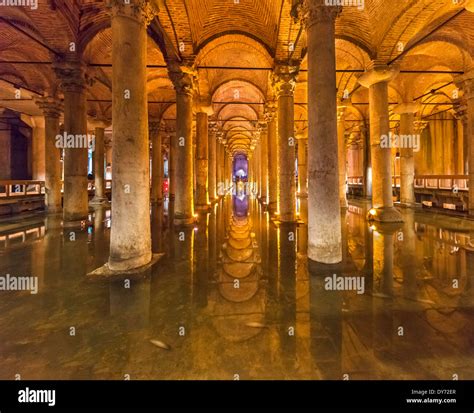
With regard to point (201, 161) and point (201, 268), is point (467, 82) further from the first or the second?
point (201, 268)

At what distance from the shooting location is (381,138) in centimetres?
1099

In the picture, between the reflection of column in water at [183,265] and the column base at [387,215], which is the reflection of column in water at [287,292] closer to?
the reflection of column in water at [183,265]

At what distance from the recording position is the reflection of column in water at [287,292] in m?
2.90

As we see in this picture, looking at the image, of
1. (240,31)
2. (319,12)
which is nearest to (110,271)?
(319,12)

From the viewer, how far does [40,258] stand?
6.43 m

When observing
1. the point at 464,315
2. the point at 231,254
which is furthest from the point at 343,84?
the point at 464,315

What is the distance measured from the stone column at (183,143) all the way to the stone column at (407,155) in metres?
13.1

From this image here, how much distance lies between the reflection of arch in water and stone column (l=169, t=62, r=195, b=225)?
4.06m

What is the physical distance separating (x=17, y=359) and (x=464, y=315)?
18.4 feet

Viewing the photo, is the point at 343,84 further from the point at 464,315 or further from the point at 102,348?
the point at 102,348

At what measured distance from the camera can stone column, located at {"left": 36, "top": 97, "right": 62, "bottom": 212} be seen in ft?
46.0

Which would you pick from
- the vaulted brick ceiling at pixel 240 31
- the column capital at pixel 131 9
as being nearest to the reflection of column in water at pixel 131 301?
the column capital at pixel 131 9

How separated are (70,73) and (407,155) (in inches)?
736

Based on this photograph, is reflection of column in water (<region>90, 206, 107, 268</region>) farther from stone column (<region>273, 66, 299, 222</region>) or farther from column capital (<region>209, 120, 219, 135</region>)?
column capital (<region>209, 120, 219, 135</region>)
